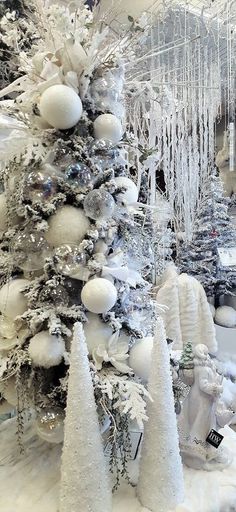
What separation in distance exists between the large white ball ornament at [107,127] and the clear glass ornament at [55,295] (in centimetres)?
49

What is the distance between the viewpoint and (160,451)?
110 cm

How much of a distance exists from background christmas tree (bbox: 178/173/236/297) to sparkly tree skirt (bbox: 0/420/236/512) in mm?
2168

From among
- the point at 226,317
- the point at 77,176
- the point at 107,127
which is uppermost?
the point at 107,127

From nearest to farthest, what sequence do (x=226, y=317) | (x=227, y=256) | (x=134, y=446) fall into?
(x=134, y=446)
(x=226, y=317)
(x=227, y=256)

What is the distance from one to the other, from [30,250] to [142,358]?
46cm

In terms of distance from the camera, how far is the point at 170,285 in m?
2.99

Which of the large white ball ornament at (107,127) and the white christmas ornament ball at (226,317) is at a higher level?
the large white ball ornament at (107,127)

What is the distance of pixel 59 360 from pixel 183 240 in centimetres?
261

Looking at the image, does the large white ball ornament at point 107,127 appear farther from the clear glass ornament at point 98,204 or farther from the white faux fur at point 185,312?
the white faux fur at point 185,312

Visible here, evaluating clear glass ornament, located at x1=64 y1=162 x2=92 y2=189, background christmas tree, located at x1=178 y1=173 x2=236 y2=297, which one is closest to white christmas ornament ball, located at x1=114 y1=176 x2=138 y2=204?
clear glass ornament, located at x1=64 y1=162 x2=92 y2=189

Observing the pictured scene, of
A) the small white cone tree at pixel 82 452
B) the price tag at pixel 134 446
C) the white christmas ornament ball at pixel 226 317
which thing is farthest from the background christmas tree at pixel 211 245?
the small white cone tree at pixel 82 452

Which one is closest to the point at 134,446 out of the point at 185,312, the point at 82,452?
the point at 82,452

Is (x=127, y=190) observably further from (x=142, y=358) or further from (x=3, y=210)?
(x=142, y=358)

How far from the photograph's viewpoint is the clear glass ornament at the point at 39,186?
125cm
